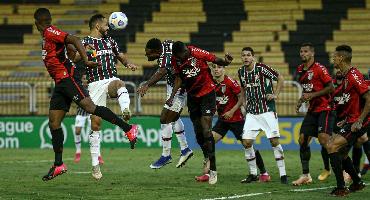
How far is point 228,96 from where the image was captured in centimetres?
1573

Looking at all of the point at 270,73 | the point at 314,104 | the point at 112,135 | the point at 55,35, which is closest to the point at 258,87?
the point at 270,73

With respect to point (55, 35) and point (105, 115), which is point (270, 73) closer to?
point (105, 115)

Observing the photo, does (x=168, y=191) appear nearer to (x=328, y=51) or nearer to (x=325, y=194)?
(x=325, y=194)

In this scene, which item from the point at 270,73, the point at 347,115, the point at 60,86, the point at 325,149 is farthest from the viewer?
the point at 325,149

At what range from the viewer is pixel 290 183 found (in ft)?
46.8

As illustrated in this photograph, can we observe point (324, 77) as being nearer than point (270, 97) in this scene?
Yes

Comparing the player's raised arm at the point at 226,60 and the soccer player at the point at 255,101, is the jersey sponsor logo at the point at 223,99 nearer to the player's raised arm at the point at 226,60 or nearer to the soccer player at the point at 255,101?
the soccer player at the point at 255,101

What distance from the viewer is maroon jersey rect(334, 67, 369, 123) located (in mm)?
12281

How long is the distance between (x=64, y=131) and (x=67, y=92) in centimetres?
1120

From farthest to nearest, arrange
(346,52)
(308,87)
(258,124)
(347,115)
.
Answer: (258,124) → (308,87) → (347,115) → (346,52)

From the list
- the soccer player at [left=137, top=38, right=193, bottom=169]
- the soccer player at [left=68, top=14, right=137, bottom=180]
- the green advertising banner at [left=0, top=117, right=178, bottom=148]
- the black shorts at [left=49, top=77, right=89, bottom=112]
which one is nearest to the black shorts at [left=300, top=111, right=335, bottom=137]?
the soccer player at [left=137, top=38, right=193, bottom=169]

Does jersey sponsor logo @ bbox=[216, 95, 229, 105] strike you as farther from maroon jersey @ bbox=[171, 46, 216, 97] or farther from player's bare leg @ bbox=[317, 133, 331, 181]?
player's bare leg @ bbox=[317, 133, 331, 181]

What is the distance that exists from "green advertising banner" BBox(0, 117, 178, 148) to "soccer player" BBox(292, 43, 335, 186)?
9782 mm

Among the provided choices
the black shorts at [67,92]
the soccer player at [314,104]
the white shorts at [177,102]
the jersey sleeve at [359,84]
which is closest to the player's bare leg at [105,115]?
the black shorts at [67,92]
